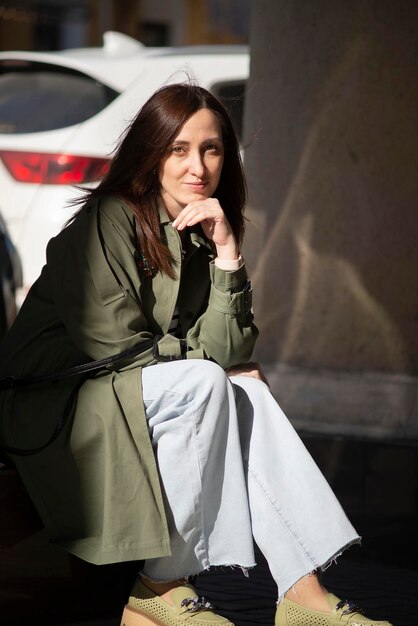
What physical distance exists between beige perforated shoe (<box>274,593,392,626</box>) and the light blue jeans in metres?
0.07

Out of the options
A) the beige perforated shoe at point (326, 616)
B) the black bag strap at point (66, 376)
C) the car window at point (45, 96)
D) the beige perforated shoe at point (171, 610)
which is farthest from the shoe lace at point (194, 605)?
the car window at point (45, 96)

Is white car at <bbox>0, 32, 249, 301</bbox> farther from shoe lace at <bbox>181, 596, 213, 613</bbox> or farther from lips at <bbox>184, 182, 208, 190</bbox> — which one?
shoe lace at <bbox>181, 596, 213, 613</bbox>

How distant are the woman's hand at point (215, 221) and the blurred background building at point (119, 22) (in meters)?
18.9

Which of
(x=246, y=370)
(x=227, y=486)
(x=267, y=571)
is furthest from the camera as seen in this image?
(x=267, y=571)

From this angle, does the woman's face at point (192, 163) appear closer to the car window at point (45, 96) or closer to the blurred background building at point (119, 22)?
A: the car window at point (45, 96)

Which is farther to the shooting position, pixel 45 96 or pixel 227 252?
pixel 45 96

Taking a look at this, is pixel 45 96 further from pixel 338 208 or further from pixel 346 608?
pixel 346 608

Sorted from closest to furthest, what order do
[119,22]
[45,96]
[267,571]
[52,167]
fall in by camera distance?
[267,571] < [52,167] < [45,96] < [119,22]

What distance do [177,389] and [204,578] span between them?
45.8 inches

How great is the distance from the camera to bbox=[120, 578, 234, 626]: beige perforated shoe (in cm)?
356

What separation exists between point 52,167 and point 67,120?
0.92ft

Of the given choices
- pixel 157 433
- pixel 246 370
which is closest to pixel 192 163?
pixel 246 370

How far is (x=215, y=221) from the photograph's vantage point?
12.8 feet

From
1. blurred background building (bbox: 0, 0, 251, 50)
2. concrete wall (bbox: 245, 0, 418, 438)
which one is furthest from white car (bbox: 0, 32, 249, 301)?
blurred background building (bbox: 0, 0, 251, 50)
